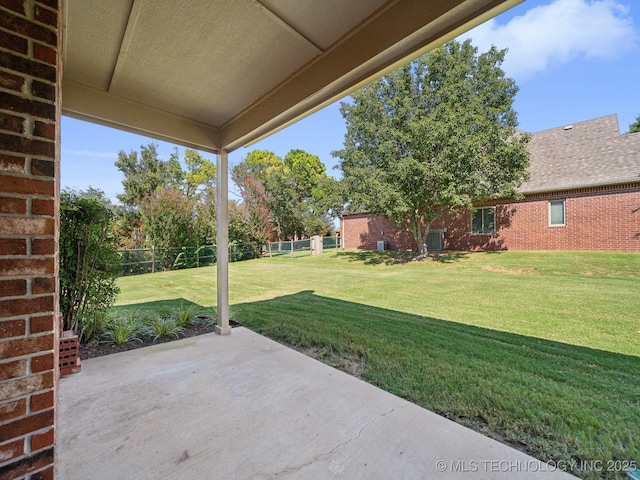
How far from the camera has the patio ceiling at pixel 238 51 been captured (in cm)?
185

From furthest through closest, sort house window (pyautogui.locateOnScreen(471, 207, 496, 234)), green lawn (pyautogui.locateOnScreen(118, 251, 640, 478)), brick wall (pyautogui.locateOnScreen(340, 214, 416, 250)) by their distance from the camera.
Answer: brick wall (pyautogui.locateOnScreen(340, 214, 416, 250)) → house window (pyautogui.locateOnScreen(471, 207, 496, 234)) → green lawn (pyautogui.locateOnScreen(118, 251, 640, 478))

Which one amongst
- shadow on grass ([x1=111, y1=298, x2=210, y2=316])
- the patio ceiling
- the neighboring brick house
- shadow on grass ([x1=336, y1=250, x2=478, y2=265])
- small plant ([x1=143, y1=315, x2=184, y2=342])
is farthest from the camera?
shadow on grass ([x1=336, y1=250, x2=478, y2=265])

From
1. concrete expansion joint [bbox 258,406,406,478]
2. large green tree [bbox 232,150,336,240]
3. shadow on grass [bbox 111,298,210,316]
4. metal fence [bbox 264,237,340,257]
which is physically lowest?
concrete expansion joint [bbox 258,406,406,478]

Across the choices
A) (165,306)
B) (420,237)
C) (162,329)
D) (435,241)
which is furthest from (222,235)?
(435,241)

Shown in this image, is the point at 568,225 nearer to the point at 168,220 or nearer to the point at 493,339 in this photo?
the point at 493,339

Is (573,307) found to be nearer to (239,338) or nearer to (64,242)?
(239,338)

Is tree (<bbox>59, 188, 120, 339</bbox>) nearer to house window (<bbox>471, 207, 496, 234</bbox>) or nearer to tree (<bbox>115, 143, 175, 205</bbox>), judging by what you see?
house window (<bbox>471, 207, 496, 234</bbox>)

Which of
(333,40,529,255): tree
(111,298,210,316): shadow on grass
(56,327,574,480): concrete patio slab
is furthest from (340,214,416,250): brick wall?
(56,327,574,480): concrete patio slab

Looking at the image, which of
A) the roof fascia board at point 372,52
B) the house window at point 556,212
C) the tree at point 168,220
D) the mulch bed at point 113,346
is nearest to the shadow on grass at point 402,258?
the house window at point 556,212

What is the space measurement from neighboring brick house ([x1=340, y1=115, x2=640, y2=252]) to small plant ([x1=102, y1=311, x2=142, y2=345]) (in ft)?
46.3

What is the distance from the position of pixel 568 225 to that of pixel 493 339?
11.0m

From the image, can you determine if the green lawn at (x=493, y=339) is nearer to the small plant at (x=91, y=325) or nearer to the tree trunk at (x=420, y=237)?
the small plant at (x=91, y=325)

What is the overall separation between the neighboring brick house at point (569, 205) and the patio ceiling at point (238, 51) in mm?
12889

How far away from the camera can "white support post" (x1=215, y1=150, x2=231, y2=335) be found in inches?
155
